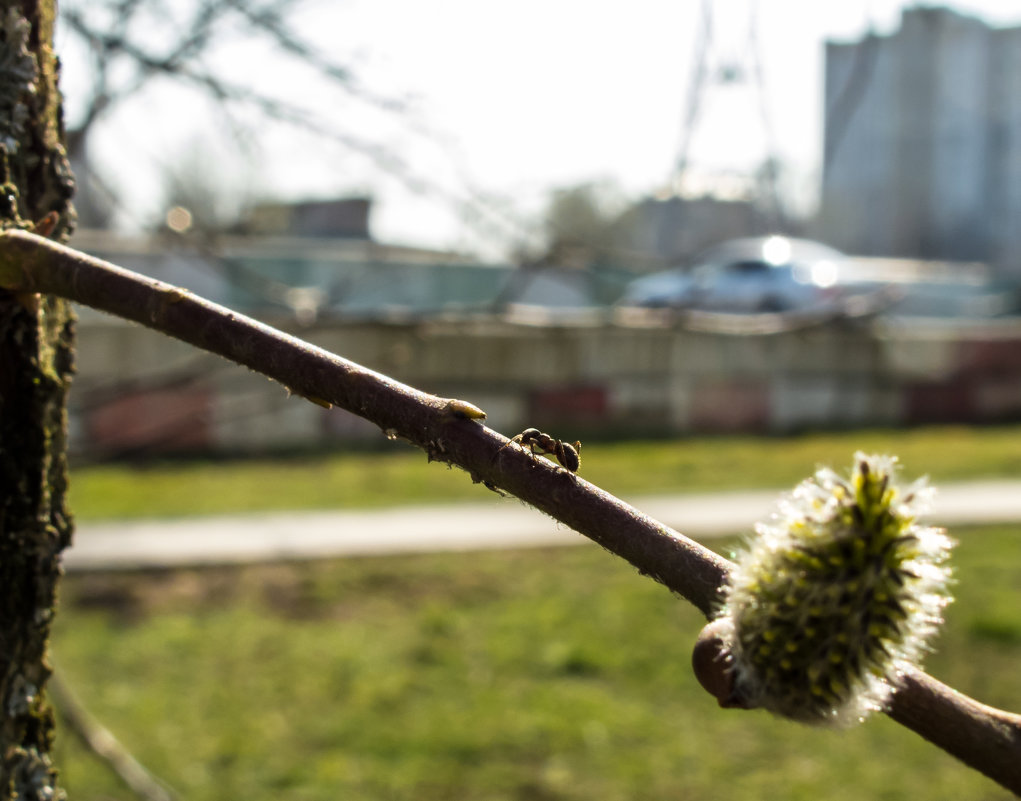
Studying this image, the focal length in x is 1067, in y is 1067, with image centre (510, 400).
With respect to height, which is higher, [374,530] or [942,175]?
[942,175]

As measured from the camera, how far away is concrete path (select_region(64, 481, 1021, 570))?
20.2ft

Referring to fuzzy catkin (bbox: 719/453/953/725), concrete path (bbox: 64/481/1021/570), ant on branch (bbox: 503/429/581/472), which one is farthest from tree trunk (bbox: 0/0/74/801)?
concrete path (bbox: 64/481/1021/570)

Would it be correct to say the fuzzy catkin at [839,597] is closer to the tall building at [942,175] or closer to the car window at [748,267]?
the car window at [748,267]

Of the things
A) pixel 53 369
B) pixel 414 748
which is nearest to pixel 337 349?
pixel 414 748

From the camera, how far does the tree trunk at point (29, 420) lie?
3.50 feet

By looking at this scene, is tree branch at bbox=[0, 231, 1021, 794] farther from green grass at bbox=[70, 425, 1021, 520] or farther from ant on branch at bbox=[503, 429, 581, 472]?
green grass at bbox=[70, 425, 1021, 520]

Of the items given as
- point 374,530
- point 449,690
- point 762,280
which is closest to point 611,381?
point 374,530

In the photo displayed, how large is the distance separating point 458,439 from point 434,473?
7.82 meters

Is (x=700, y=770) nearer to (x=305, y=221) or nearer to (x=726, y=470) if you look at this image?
(x=305, y=221)

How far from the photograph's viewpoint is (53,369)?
1169 millimetres

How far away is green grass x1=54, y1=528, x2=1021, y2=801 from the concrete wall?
5.21ft

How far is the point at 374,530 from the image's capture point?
6770 mm

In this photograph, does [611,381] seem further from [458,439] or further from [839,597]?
[839,597]

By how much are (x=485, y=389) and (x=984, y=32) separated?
28408 millimetres
